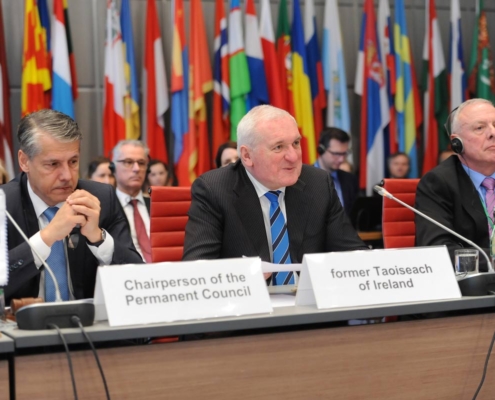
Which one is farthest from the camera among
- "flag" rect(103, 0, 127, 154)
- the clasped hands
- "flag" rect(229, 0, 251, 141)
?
"flag" rect(229, 0, 251, 141)

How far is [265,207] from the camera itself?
286 centimetres

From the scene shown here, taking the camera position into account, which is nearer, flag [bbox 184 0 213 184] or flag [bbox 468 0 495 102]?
flag [bbox 184 0 213 184]

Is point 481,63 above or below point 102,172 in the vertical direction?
above

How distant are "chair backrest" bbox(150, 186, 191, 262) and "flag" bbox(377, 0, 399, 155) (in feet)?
12.5

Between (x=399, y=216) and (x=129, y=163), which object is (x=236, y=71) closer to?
(x=129, y=163)

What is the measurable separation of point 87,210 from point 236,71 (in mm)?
4163

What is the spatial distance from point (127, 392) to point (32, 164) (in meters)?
1.06

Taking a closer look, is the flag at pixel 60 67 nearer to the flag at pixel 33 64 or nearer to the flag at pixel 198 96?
the flag at pixel 33 64

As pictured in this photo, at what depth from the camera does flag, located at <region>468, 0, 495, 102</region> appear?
22.6ft

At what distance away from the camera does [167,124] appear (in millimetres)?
6449

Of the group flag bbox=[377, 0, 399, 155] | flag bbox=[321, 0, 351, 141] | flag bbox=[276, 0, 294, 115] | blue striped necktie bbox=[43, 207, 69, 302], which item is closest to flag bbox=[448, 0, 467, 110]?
flag bbox=[377, 0, 399, 155]

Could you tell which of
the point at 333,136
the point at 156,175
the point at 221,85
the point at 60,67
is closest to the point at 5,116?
the point at 60,67

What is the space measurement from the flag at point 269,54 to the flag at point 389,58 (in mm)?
1043

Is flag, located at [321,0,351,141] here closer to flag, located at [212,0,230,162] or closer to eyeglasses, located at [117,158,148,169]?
flag, located at [212,0,230,162]
